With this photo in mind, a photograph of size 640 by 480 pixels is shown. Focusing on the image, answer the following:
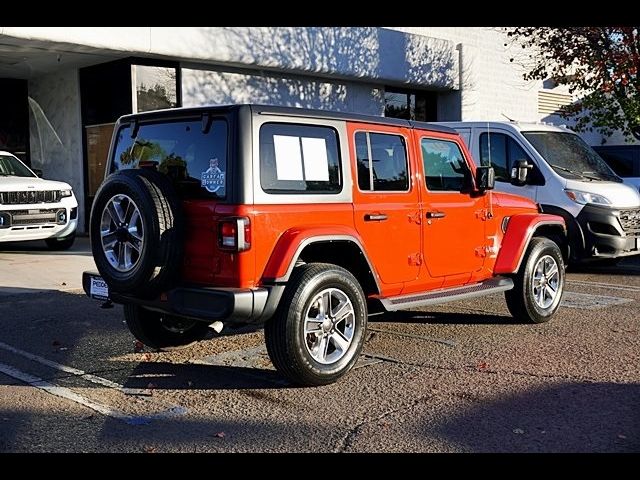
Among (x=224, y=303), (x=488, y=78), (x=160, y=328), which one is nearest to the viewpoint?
(x=224, y=303)

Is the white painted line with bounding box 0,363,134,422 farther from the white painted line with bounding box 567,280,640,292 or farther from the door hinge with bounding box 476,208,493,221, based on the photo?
the white painted line with bounding box 567,280,640,292

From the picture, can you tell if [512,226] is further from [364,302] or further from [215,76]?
[215,76]

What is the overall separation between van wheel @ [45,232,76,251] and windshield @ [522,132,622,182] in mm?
8052

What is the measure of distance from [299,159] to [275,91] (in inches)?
454

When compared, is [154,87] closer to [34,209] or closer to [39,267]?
[34,209]

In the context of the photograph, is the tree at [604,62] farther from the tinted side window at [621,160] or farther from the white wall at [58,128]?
the white wall at [58,128]

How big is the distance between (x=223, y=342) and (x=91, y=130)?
33.7 feet

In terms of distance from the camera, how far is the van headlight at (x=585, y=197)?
10.1m

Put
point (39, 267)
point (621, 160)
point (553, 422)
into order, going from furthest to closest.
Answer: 1. point (621, 160)
2. point (39, 267)
3. point (553, 422)

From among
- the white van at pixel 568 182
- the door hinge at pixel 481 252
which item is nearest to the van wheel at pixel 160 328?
the door hinge at pixel 481 252

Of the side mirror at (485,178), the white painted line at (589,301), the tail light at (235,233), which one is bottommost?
the white painted line at (589,301)

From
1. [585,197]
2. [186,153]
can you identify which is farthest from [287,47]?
[186,153]

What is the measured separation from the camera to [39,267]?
11.2 m
